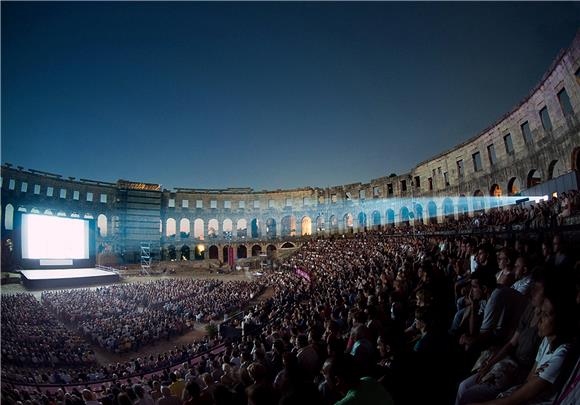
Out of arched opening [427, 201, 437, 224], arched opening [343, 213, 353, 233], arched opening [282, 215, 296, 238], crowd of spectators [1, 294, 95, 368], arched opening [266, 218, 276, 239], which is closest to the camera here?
crowd of spectators [1, 294, 95, 368]

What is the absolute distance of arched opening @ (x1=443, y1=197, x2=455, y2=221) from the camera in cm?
2957

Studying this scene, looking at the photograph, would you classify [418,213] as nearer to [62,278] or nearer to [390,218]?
[390,218]

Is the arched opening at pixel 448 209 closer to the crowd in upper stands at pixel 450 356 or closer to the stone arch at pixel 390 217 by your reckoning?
the stone arch at pixel 390 217

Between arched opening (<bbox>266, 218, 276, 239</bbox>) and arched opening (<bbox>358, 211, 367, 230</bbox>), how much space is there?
14973 mm

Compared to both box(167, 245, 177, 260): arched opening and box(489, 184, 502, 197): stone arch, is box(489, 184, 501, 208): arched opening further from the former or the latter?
box(167, 245, 177, 260): arched opening

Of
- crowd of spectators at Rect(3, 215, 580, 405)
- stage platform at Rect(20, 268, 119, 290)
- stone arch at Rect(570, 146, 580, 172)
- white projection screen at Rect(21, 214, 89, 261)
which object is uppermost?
stone arch at Rect(570, 146, 580, 172)

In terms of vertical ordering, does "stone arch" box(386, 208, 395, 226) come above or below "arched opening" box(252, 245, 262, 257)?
above

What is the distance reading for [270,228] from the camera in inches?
2253

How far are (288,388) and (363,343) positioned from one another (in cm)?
122

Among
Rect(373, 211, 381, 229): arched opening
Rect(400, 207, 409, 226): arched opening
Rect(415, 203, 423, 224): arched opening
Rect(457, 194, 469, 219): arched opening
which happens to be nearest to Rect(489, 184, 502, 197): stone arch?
Rect(457, 194, 469, 219): arched opening

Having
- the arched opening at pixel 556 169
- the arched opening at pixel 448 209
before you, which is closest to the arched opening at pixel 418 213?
the arched opening at pixel 448 209

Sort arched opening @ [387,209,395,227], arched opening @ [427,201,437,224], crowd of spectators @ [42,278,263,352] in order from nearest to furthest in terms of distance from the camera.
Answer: crowd of spectators @ [42,278,263,352] → arched opening @ [427,201,437,224] → arched opening @ [387,209,395,227]

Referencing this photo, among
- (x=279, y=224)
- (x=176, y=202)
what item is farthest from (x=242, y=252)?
(x=176, y=202)

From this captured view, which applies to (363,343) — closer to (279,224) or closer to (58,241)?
(58,241)
